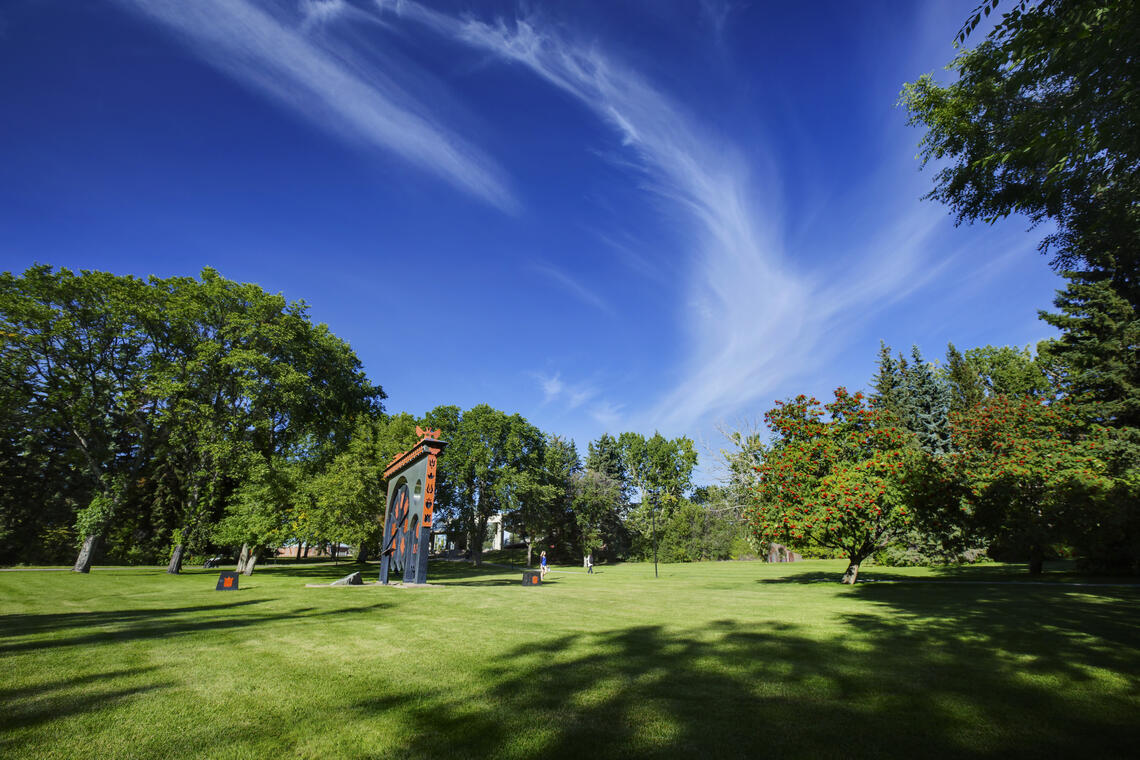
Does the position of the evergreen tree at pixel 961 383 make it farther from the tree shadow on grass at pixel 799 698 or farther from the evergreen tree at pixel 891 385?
the tree shadow on grass at pixel 799 698

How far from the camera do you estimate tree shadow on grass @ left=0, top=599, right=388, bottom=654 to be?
7.07 metres

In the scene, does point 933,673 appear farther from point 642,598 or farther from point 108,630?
point 108,630

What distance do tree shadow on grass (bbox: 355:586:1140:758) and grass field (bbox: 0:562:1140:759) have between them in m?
0.02

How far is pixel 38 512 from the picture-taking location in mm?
34469

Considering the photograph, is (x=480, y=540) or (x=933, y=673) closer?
(x=933, y=673)

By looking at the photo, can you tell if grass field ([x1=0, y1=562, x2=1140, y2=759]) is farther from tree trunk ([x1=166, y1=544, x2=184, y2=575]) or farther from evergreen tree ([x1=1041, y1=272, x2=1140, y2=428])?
tree trunk ([x1=166, y1=544, x2=184, y2=575])

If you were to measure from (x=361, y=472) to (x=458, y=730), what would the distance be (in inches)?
1053

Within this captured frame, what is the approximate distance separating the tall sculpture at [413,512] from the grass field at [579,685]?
772 centimetres

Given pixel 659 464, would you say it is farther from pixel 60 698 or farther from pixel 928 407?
pixel 60 698

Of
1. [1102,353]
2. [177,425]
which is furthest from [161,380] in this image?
[1102,353]

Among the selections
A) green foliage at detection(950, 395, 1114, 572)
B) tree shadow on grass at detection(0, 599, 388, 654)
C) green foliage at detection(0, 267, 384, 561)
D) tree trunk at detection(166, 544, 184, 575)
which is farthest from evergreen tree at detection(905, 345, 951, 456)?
tree trunk at detection(166, 544, 184, 575)

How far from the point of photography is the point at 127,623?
8719mm

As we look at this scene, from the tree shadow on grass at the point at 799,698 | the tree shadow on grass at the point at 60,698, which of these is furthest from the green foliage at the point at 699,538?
the tree shadow on grass at the point at 60,698

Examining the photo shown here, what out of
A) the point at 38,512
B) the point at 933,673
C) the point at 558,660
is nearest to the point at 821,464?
the point at 933,673
